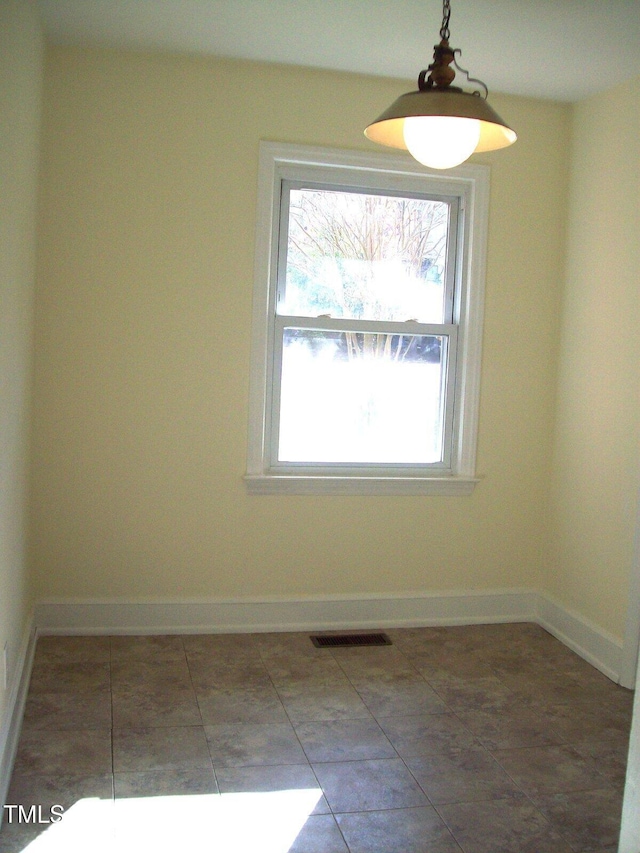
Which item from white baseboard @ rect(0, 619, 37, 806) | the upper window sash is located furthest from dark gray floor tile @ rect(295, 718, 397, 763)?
the upper window sash

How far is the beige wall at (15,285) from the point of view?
2.46m

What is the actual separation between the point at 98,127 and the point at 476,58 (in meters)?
1.66

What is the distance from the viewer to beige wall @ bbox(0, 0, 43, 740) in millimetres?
2455

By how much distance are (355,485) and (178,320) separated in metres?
1.15

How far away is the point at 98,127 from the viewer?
3.70 metres

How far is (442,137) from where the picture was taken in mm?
2104

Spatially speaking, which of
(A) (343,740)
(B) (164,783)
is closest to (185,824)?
(B) (164,783)

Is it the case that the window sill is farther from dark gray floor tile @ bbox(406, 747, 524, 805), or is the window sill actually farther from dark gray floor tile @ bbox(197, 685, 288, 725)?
dark gray floor tile @ bbox(406, 747, 524, 805)

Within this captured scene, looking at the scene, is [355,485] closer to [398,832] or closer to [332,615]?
[332,615]

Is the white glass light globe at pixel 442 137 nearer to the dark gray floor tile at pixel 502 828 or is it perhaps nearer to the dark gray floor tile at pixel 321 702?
the dark gray floor tile at pixel 502 828

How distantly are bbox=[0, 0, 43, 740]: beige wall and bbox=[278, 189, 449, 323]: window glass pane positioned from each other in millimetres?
1238

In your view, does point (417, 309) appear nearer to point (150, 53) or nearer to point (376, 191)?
point (376, 191)

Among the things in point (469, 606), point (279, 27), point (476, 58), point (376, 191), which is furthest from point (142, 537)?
point (476, 58)

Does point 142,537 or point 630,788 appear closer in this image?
point 630,788
